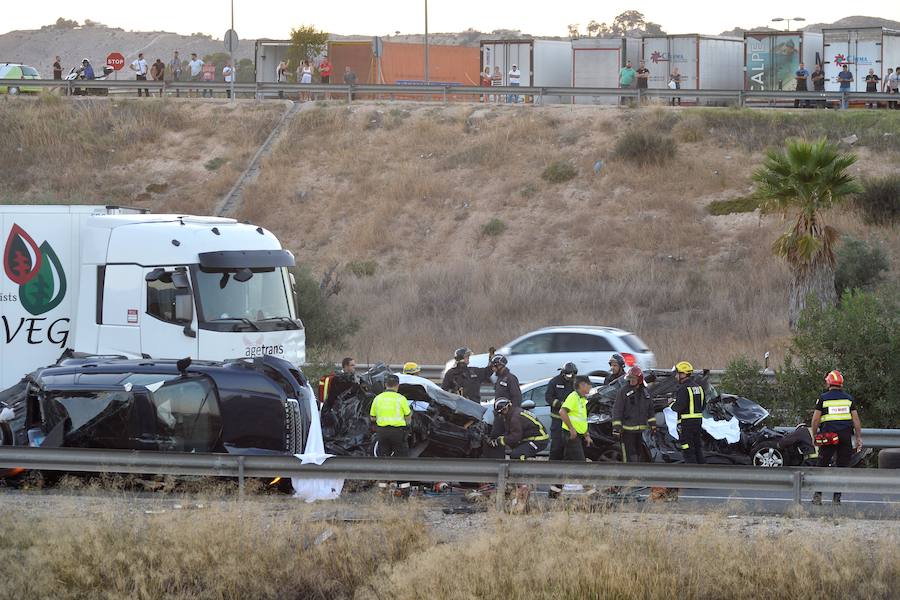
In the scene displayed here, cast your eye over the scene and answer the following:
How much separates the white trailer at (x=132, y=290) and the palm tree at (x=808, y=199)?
12.0 meters

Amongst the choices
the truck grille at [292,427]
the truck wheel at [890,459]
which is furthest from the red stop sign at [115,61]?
the truck wheel at [890,459]

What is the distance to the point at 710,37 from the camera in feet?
151

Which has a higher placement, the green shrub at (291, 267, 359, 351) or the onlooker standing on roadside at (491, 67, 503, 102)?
the onlooker standing on roadside at (491, 67, 503, 102)

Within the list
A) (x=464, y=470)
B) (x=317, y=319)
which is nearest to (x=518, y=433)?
(x=464, y=470)

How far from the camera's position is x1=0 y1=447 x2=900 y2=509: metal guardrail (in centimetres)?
1180

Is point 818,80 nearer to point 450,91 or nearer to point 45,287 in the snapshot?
point 450,91

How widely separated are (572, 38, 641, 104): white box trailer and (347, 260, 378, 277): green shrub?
43.8 feet

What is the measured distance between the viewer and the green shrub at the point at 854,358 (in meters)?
18.4

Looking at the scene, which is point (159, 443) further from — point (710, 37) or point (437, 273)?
point (710, 37)

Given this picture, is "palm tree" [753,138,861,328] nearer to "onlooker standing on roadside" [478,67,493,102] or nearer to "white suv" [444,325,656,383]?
"white suv" [444,325,656,383]

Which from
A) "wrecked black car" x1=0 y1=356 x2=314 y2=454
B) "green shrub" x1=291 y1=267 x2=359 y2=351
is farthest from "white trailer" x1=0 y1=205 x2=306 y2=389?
"green shrub" x1=291 y1=267 x2=359 y2=351

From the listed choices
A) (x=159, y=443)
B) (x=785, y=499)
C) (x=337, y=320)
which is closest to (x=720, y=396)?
(x=785, y=499)

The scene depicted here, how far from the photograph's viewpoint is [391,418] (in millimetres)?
13961

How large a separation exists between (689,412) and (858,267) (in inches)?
722
